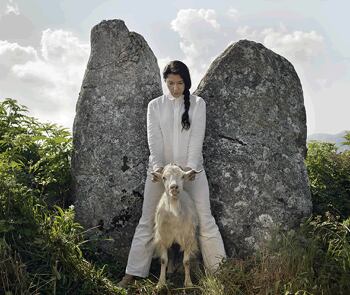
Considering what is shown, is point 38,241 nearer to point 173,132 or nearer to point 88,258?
point 88,258

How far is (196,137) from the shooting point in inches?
277

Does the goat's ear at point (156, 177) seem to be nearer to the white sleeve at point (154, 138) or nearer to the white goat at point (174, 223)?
the white goat at point (174, 223)

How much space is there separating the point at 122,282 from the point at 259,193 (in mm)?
2607

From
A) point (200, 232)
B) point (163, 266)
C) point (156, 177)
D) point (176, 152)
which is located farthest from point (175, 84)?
point (163, 266)

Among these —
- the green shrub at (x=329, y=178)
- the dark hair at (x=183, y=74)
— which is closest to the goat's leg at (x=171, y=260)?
the dark hair at (x=183, y=74)

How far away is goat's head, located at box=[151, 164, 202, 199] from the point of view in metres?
6.26

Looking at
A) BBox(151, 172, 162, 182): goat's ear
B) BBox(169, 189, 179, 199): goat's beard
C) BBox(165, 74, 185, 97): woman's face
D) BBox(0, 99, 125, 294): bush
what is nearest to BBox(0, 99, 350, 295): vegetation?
BBox(0, 99, 125, 294): bush

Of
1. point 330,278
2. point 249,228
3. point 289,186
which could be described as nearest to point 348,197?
point 289,186

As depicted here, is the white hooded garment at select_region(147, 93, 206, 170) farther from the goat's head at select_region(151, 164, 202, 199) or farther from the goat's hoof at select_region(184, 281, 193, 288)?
the goat's hoof at select_region(184, 281, 193, 288)

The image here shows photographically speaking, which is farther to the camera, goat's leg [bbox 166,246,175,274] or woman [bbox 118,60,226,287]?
goat's leg [bbox 166,246,175,274]

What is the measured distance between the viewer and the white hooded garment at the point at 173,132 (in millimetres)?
7047

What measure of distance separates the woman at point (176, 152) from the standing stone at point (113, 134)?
616mm

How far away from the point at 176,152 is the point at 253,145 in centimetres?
149

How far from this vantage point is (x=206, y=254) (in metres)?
7.18
